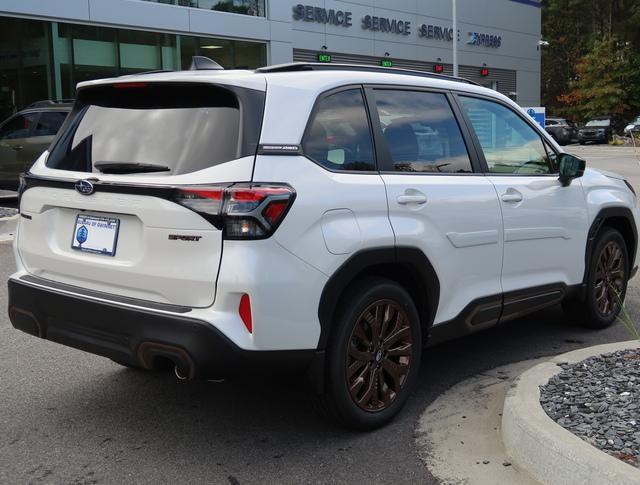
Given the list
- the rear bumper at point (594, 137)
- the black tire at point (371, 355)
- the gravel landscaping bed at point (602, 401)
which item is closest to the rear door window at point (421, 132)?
the black tire at point (371, 355)

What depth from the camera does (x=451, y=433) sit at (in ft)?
12.8

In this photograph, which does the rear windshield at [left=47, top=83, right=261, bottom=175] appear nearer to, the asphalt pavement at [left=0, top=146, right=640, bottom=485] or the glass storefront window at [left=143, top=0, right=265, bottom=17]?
the asphalt pavement at [left=0, top=146, right=640, bottom=485]

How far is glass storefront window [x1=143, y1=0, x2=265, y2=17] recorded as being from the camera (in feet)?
79.0

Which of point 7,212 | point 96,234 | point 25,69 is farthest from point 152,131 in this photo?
point 25,69

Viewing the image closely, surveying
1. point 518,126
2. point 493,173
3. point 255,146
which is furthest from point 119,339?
point 518,126

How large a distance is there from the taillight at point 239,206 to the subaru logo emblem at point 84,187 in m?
0.59

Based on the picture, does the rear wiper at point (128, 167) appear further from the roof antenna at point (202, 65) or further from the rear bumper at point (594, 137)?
the rear bumper at point (594, 137)

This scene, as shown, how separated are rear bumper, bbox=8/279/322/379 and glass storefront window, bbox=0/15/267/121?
1716 cm

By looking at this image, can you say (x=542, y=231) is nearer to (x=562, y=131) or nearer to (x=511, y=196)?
(x=511, y=196)

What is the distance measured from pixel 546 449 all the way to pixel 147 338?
1856 millimetres

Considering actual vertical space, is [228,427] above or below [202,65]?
below

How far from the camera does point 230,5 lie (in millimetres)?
25344

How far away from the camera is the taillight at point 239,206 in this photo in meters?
3.22

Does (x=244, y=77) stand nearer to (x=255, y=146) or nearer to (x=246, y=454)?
(x=255, y=146)
